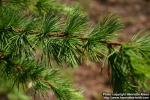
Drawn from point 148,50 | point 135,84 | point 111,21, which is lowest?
point 135,84

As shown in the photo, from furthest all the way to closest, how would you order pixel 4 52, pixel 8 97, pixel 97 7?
pixel 97 7
pixel 8 97
pixel 4 52

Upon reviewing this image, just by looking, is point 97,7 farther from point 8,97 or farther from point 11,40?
point 11,40

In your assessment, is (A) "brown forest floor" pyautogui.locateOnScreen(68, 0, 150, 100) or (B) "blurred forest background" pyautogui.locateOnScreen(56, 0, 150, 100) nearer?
(A) "brown forest floor" pyautogui.locateOnScreen(68, 0, 150, 100)

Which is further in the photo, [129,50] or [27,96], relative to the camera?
[27,96]

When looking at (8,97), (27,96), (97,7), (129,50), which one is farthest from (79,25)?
(97,7)

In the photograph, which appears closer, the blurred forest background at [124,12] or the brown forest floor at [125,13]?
the brown forest floor at [125,13]

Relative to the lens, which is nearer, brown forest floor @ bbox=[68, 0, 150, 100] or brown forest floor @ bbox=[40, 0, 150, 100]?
brown forest floor @ bbox=[68, 0, 150, 100]

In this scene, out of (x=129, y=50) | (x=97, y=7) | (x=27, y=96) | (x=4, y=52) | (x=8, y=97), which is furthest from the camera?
(x=97, y=7)

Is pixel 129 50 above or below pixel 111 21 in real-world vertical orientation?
below

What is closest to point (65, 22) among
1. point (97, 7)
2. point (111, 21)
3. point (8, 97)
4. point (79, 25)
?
point (79, 25)

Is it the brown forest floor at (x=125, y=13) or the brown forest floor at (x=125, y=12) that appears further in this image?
the brown forest floor at (x=125, y=12)
